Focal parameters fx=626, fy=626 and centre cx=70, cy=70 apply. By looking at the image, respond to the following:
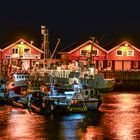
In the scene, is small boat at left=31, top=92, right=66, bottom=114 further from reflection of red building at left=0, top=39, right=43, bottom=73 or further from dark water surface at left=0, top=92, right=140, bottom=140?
reflection of red building at left=0, top=39, right=43, bottom=73

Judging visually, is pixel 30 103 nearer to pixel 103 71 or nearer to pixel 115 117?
pixel 115 117

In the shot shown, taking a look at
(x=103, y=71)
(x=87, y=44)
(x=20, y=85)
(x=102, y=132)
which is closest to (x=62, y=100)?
(x=102, y=132)

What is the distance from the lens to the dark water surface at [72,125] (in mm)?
41125

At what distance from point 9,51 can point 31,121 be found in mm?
59019

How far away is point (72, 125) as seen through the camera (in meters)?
46.4

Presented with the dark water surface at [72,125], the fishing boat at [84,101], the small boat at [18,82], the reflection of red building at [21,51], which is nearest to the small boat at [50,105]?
the dark water surface at [72,125]

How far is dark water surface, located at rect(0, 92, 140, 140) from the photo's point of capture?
4112cm

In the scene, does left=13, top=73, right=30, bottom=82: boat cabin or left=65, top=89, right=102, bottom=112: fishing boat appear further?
left=13, top=73, right=30, bottom=82: boat cabin

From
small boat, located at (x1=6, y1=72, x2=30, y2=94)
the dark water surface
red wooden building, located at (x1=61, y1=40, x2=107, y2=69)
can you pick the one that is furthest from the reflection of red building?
the dark water surface

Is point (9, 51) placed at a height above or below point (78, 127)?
above

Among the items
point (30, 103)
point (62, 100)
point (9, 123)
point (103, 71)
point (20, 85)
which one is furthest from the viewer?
point (103, 71)

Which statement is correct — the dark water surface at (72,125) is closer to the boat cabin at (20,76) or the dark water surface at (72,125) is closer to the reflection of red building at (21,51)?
the boat cabin at (20,76)

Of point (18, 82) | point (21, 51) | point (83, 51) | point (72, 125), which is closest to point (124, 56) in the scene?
point (83, 51)

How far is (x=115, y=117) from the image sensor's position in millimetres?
52562
